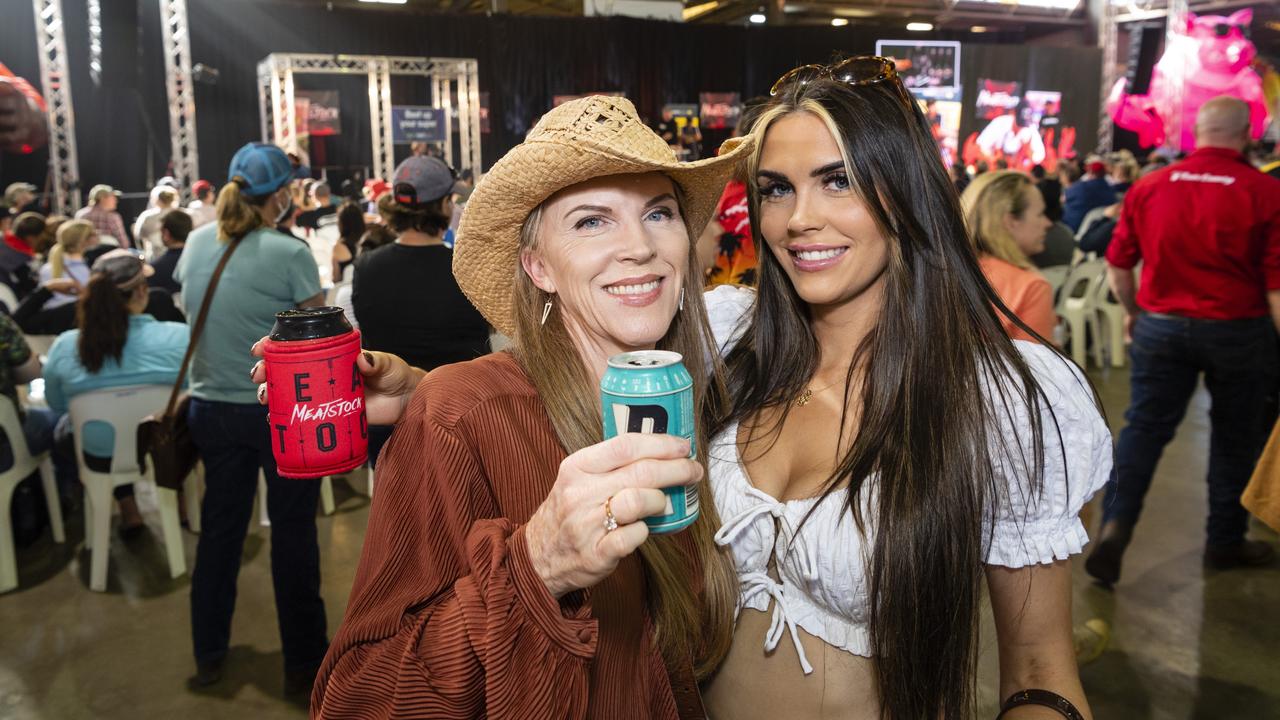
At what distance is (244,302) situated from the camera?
286 cm

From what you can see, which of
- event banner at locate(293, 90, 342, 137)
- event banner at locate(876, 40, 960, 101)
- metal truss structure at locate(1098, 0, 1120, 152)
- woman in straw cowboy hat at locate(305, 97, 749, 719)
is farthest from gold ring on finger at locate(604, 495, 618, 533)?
metal truss structure at locate(1098, 0, 1120, 152)

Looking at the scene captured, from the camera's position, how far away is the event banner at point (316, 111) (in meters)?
11.3

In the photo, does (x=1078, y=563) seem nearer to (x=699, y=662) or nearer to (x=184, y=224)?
(x=699, y=662)

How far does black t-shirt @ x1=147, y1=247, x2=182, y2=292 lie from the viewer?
5059 mm

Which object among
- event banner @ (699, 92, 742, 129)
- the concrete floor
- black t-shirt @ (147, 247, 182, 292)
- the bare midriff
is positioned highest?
event banner @ (699, 92, 742, 129)

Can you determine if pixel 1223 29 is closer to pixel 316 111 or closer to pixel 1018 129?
pixel 1018 129

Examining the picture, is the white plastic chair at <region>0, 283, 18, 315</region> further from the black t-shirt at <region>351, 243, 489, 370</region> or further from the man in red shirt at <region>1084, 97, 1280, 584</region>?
the man in red shirt at <region>1084, 97, 1280, 584</region>

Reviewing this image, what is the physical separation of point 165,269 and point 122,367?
5.32 ft

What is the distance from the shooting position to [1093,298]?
266 inches

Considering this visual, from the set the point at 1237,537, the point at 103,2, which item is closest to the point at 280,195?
the point at 1237,537

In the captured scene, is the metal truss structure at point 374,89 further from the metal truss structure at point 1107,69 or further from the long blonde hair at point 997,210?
the metal truss structure at point 1107,69

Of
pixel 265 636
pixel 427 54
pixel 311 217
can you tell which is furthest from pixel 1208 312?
pixel 427 54

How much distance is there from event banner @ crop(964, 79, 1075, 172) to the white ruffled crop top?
15985 mm

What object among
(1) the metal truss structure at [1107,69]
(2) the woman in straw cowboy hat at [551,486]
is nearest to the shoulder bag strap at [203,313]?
(2) the woman in straw cowboy hat at [551,486]
